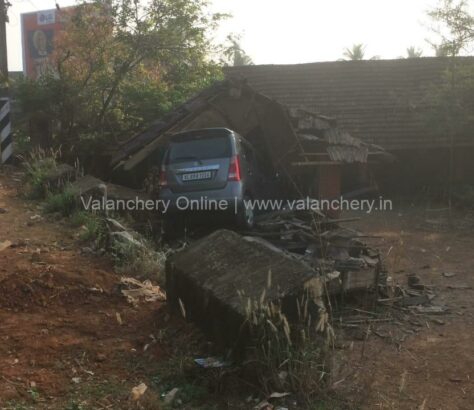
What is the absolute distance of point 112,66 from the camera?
17.2 metres

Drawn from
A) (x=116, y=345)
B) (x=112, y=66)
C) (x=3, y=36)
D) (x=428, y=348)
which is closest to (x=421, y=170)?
(x=112, y=66)

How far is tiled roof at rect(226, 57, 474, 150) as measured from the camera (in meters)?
19.0

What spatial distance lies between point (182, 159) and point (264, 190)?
2.48m

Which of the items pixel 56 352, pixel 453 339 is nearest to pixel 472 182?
pixel 453 339

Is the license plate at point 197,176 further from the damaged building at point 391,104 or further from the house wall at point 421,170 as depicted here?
the house wall at point 421,170

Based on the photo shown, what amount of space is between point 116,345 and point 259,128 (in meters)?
9.75

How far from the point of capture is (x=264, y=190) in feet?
41.5

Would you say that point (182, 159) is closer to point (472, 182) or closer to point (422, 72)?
point (472, 182)

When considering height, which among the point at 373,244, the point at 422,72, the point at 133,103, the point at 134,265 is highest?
the point at 422,72

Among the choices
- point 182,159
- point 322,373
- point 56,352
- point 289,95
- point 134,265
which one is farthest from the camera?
point 289,95

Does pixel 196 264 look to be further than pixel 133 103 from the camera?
No

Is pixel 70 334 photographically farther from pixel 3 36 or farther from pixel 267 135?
pixel 3 36

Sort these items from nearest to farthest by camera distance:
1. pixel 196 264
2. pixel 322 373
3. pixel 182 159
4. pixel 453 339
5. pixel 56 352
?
pixel 322 373
pixel 56 352
pixel 196 264
pixel 453 339
pixel 182 159

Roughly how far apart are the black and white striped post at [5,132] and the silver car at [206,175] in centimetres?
650
